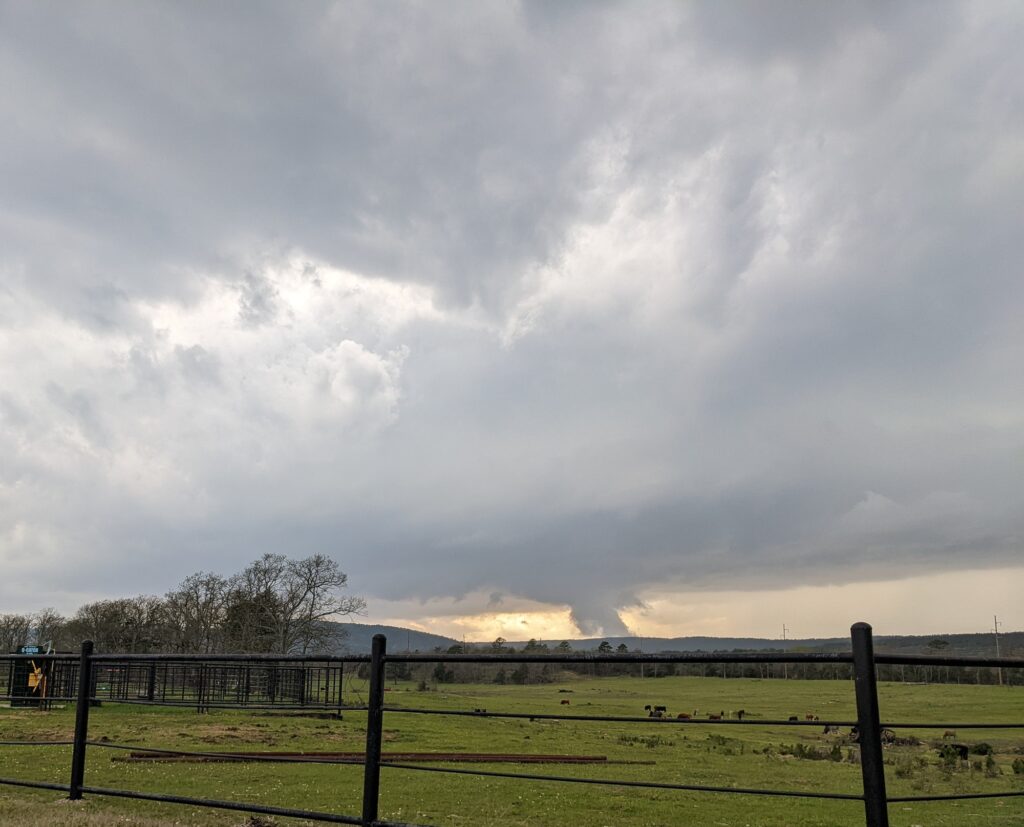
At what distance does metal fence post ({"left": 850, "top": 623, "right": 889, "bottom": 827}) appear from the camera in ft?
13.8

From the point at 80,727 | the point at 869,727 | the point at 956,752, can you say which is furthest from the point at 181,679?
the point at 869,727

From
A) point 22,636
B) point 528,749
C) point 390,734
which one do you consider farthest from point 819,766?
point 22,636

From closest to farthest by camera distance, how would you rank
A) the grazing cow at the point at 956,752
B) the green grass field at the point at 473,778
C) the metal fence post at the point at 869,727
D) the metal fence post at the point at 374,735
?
the metal fence post at the point at 869,727
the metal fence post at the point at 374,735
the green grass field at the point at 473,778
the grazing cow at the point at 956,752

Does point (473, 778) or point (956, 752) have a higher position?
point (473, 778)

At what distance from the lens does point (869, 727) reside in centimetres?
428

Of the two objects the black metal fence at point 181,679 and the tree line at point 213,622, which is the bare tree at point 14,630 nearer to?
the tree line at point 213,622

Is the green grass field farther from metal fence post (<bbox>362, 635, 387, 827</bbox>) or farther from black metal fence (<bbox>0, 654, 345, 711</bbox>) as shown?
metal fence post (<bbox>362, 635, 387, 827</bbox>)

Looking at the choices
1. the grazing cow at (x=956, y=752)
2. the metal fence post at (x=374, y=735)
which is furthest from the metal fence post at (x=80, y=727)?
the grazing cow at (x=956, y=752)

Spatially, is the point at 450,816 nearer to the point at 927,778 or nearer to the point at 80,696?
the point at 80,696

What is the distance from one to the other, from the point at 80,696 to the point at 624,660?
5.21 meters

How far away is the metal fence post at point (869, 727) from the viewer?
4191mm

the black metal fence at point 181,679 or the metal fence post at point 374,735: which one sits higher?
the metal fence post at point 374,735

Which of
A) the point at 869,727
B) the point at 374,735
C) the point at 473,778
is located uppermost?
the point at 869,727

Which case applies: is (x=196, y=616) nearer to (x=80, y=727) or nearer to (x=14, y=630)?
(x=14, y=630)
